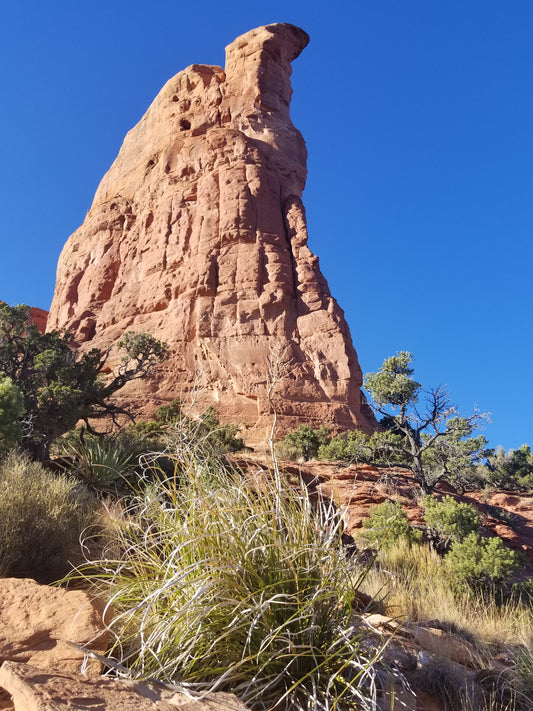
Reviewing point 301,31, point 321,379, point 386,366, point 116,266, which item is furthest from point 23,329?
point 301,31

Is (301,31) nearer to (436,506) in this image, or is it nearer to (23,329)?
(23,329)

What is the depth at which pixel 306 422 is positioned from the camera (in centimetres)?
2633

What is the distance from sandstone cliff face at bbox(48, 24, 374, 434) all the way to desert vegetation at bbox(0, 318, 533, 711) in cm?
1771

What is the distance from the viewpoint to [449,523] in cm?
843

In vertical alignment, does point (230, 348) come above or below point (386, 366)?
above

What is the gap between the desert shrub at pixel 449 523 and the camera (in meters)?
8.28

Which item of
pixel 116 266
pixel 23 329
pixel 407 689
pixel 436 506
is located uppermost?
pixel 116 266

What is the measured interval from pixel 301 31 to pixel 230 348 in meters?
34.2

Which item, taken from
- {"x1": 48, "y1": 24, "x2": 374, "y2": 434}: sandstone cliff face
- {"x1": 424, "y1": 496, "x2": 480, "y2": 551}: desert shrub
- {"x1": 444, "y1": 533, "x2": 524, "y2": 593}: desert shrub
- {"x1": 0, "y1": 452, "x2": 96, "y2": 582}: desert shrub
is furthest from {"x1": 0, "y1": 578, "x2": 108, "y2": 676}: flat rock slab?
{"x1": 48, "y1": 24, "x2": 374, "y2": 434}: sandstone cliff face

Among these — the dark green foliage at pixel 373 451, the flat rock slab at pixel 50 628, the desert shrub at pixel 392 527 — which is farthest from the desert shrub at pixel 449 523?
the flat rock slab at pixel 50 628

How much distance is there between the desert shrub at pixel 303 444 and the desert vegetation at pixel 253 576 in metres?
10.7

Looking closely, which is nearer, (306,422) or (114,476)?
(114,476)

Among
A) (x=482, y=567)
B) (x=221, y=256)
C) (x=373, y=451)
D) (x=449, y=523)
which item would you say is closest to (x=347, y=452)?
(x=373, y=451)

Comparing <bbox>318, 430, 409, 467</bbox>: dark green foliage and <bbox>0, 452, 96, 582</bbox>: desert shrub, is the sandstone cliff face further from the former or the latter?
<bbox>0, 452, 96, 582</bbox>: desert shrub
